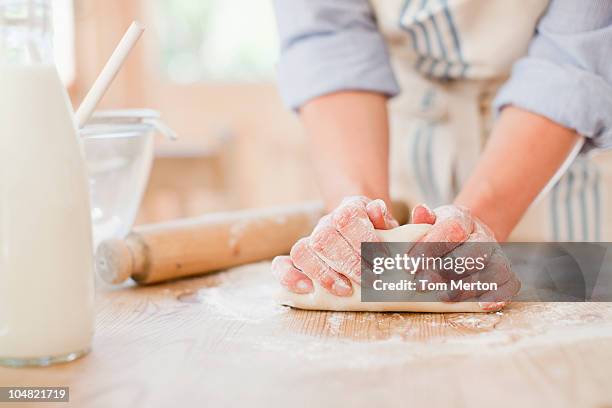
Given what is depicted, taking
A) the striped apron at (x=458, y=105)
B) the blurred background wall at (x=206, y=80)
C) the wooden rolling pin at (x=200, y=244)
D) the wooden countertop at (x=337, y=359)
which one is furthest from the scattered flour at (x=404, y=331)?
the blurred background wall at (x=206, y=80)

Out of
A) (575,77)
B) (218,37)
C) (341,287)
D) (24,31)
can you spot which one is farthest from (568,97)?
(218,37)

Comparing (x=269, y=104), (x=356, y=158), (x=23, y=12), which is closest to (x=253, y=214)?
(x=356, y=158)

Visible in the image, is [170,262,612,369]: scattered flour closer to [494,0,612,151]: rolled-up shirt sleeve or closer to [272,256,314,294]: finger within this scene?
[272,256,314,294]: finger

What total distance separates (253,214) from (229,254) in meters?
0.12

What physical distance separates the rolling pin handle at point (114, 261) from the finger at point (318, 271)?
0.25 metres

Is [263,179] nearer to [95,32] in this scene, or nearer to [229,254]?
[95,32]

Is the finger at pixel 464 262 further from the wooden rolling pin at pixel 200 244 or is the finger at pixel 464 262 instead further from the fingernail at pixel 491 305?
the wooden rolling pin at pixel 200 244

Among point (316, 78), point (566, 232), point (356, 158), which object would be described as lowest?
point (566, 232)

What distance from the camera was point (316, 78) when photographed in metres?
1.07

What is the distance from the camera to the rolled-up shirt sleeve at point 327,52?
3.51ft

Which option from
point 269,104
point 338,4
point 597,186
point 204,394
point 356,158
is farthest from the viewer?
point 269,104

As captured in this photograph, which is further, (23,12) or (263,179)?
(263,179)

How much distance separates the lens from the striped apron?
115cm

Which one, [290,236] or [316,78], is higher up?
[316,78]
